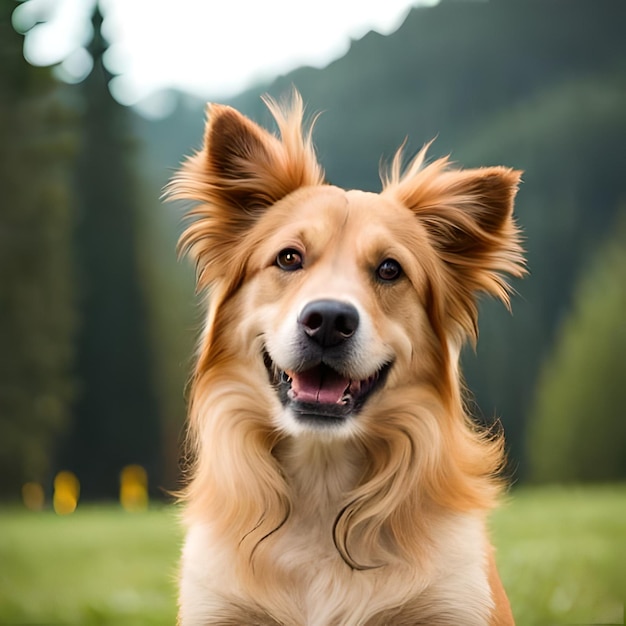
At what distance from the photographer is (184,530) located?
3.37 meters

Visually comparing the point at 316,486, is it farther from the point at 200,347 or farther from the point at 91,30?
the point at 91,30

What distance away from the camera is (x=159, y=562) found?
6727 millimetres

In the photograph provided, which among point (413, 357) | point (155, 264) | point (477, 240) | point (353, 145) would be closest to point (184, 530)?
point (413, 357)

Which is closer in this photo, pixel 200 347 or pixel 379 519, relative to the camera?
pixel 379 519

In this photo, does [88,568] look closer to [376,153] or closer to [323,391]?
[323,391]

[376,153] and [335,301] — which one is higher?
[376,153]

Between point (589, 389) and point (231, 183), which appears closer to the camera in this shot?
point (231, 183)

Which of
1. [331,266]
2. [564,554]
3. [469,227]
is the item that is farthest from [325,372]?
[564,554]

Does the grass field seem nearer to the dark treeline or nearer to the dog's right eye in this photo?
the dark treeline

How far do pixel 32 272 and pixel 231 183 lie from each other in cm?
712

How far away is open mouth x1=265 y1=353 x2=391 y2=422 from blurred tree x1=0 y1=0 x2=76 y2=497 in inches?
286

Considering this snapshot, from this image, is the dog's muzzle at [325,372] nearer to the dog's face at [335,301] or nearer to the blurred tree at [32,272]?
the dog's face at [335,301]

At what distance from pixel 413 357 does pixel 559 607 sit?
8.72ft

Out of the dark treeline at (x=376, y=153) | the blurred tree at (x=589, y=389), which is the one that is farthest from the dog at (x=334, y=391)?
the blurred tree at (x=589, y=389)
